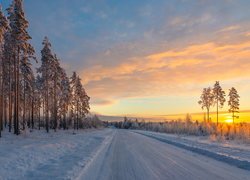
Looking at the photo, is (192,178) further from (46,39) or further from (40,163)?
(46,39)

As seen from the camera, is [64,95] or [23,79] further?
[64,95]

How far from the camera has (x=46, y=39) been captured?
6297 cm

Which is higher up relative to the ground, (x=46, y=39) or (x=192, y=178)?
(x=46, y=39)

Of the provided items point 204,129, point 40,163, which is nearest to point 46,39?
point 204,129

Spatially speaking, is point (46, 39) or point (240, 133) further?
point (46, 39)

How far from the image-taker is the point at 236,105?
100750mm

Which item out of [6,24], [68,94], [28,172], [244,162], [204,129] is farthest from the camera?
[68,94]

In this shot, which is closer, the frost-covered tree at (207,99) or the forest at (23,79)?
the forest at (23,79)

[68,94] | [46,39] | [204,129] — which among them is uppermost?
[46,39]

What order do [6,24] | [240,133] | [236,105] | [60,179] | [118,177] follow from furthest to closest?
[236,105] < [6,24] < [240,133] < [118,177] < [60,179]

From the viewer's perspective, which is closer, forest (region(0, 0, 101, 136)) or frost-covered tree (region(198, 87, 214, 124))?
forest (region(0, 0, 101, 136))

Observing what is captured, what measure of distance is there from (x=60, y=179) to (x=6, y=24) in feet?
112

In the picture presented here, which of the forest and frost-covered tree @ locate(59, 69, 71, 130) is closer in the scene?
the forest

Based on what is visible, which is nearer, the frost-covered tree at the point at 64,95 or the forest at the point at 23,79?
the forest at the point at 23,79
